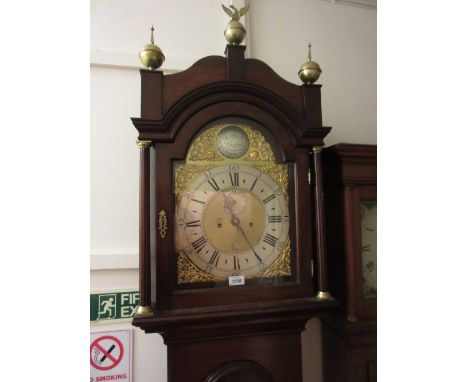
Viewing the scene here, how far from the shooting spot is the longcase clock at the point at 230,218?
0.68 meters

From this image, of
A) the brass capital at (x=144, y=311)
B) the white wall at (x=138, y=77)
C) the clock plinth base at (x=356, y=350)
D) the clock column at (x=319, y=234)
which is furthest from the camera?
the white wall at (x=138, y=77)

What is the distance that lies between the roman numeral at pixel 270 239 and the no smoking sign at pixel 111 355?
587mm

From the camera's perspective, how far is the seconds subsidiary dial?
0.70 meters

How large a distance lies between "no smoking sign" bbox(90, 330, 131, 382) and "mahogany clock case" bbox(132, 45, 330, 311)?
1.32 feet

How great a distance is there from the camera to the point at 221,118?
732mm

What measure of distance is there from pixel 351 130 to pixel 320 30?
0.43 meters

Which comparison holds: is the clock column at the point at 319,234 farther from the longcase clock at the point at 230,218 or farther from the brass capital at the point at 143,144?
the brass capital at the point at 143,144

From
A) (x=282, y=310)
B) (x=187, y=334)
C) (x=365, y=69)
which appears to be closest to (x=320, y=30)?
(x=365, y=69)

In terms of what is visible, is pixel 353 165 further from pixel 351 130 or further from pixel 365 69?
pixel 365 69

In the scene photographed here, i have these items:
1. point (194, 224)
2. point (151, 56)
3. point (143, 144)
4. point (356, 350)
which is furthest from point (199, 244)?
point (356, 350)

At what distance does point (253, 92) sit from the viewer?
0.73 meters

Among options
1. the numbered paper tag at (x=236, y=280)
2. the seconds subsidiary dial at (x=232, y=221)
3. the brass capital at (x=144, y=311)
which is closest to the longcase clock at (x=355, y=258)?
the seconds subsidiary dial at (x=232, y=221)

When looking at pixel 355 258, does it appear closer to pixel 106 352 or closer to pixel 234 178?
pixel 234 178

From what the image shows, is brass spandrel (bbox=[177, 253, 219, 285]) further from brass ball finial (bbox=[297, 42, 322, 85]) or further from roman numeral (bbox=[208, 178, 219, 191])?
brass ball finial (bbox=[297, 42, 322, 85])
